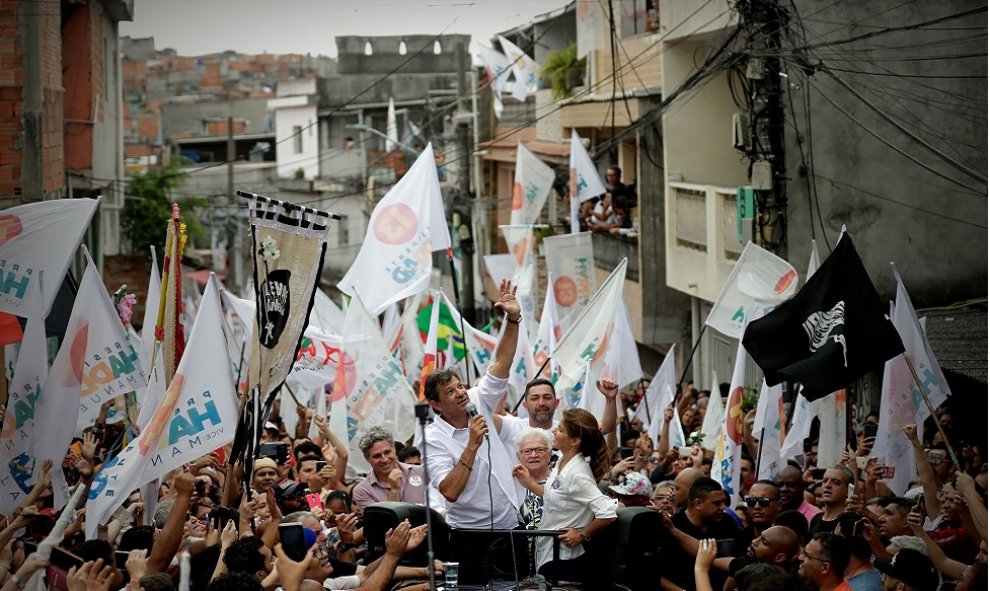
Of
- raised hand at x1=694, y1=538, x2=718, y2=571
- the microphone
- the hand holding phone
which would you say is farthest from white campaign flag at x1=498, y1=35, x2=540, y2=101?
raised hand at x1=694, y1=538, x2=718, y2=571

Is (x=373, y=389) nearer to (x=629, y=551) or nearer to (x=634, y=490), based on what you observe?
(x=634, y=490)

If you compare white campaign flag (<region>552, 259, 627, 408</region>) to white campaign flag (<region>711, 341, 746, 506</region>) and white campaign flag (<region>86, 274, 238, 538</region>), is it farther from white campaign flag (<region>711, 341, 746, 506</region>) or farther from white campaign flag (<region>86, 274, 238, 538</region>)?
white campaign flag (<region>86, 274, 238, 538</region>)

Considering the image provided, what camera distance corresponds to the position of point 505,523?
26.3 ft

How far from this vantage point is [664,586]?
7.62 m

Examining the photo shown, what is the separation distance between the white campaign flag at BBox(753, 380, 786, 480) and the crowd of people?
1463mm

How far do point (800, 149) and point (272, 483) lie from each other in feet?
32.8

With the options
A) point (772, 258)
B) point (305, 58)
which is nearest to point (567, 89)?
point (772, 258)

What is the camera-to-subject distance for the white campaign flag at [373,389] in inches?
549

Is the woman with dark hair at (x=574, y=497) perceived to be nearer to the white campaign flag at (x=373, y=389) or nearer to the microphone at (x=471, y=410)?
the microphone at (x=471, y=410)

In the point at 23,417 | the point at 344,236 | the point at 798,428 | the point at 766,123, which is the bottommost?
the point at 798,428

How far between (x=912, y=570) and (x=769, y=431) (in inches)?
190

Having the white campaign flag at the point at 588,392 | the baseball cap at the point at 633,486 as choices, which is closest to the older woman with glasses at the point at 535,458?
the baseball cap at the point at 633,486

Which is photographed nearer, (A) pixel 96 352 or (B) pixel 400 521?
(B) pixel 400 521

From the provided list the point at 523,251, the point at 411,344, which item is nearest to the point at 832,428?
the point at 411,344
